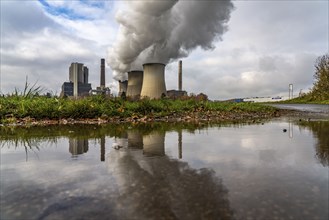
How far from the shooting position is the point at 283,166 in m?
2.15

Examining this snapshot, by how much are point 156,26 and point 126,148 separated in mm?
20437

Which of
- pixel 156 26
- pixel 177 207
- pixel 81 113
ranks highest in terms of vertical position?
pixel 156 26

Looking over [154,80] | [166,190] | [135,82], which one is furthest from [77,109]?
[135,82]

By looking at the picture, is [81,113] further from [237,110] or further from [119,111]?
[237,110]

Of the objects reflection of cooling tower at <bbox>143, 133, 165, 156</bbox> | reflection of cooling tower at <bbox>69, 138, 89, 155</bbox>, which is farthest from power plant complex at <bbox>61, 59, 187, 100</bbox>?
reflection of cooling tower at <bbox>143, 133, 165, 156</bbox>

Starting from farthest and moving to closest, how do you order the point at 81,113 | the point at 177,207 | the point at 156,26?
the point at 156,26 → the point at 81,113 → the point at 177,207

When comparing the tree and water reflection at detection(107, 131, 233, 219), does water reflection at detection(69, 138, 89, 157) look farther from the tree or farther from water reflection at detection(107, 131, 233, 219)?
the tree

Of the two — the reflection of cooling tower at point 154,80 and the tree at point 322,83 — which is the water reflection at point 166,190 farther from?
the tree at point 322,83

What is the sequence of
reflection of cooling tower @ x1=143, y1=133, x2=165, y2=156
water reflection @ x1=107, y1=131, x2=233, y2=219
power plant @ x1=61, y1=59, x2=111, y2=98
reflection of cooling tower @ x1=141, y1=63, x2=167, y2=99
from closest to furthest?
water reflection @ x1=107, y1=131, x2=233, y2=219 < reflection of cooling tower @ x1=143, y1=133, x2=165, y2=156 < reflection of cooling tower @ x1=141, y1=63, x2=167, y2=99 < power plant @ x1=61, y1=59, x2=111, y2=98

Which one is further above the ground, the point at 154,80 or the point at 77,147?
the point at 154,80

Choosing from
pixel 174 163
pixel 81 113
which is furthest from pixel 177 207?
pixel 81 113

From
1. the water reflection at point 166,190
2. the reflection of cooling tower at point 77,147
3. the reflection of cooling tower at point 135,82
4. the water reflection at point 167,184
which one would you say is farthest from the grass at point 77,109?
the reflection of cooling tower at point 135,82

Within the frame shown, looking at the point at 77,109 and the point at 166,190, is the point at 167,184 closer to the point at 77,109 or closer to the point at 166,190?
the point at 166,190

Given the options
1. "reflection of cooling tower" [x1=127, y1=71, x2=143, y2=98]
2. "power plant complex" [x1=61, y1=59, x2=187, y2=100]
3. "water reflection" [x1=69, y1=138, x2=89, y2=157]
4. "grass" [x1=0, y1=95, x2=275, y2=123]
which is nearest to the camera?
"water reflection" [x1=69, y1=138, x2=89, y2=157]
